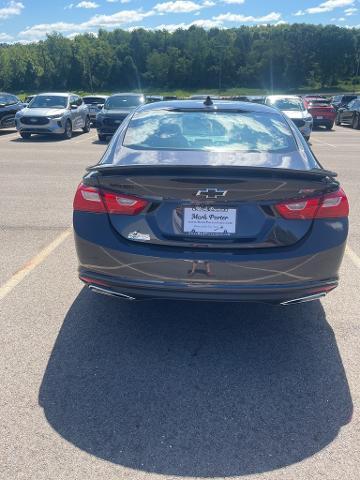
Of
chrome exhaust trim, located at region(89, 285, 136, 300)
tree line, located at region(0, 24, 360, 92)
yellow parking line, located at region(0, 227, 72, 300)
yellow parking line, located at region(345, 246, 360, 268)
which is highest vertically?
chrome exhaust trim, located at region(89, 285, 136, 300)

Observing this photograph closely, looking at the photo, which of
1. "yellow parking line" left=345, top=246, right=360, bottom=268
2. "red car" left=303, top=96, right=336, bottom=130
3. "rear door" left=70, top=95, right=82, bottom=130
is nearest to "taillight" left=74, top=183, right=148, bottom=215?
"yellow parking line" left=345, top=246, right=360, bottom=268

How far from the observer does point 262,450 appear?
2.50m

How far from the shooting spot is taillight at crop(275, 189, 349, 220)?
3025mm

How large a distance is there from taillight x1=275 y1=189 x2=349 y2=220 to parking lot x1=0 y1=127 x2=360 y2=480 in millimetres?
960

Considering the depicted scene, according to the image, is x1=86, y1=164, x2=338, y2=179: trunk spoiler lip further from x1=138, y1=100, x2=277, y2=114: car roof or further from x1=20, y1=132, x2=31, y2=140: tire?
x1=20, y1=132, x2=31, y2=140: tire

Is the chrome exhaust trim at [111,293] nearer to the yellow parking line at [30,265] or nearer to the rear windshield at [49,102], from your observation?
the yellow parking line at [30,265]

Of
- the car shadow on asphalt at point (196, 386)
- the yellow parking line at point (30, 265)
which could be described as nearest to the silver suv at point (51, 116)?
the yellow parking line at point (30, 265)

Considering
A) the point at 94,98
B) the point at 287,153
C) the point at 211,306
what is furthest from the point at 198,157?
the point at 94,98

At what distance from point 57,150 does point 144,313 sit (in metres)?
11.5

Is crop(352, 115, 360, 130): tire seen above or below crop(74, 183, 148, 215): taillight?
below

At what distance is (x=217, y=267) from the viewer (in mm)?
3002

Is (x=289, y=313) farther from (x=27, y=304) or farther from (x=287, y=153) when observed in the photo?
Answer: (x=27, y=304)

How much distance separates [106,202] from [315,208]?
4.19 feet

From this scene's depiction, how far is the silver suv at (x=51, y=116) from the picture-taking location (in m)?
17.3
